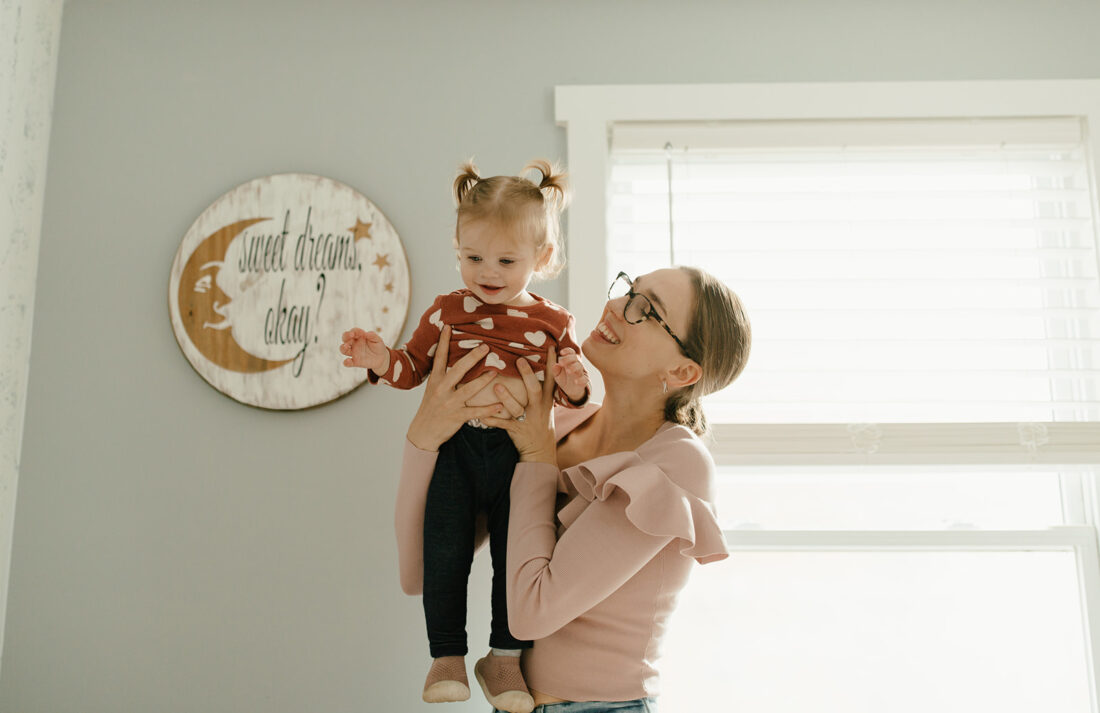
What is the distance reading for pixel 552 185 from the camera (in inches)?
61.2

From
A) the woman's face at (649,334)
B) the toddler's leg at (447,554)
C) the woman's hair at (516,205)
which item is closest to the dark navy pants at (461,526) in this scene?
the toddler's leg at (447,554)

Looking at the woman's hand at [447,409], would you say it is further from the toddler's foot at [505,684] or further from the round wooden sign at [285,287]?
the round wooden sign at [285,287]

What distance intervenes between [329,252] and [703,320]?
1.02 metres

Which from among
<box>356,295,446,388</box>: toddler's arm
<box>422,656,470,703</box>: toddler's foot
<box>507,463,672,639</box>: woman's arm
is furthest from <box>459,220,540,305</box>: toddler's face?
<box>422,656,470,703</box>: toddler's foot

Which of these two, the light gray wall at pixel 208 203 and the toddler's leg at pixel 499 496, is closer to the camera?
the toddler's leg at pixel 499 496

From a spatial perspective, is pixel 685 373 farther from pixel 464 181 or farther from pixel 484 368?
pixel 464 181

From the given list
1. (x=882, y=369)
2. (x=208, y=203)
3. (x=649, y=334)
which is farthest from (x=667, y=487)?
(x=208, y=203)

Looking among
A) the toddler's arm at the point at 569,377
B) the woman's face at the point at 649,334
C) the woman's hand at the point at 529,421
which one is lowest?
the woman's hand at the point at 529,421

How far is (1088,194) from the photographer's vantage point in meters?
2.10

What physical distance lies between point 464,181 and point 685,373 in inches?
21.7

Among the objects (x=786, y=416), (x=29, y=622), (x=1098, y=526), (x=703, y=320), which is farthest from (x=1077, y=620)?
(x=29, y=622)

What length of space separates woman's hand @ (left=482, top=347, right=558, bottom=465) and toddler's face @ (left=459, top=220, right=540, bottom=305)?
5.5 inches

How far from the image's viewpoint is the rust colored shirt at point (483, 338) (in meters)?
1.53

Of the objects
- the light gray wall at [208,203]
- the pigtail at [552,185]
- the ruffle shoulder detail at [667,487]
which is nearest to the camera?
the ruffle shoulder detail at [667,487]
